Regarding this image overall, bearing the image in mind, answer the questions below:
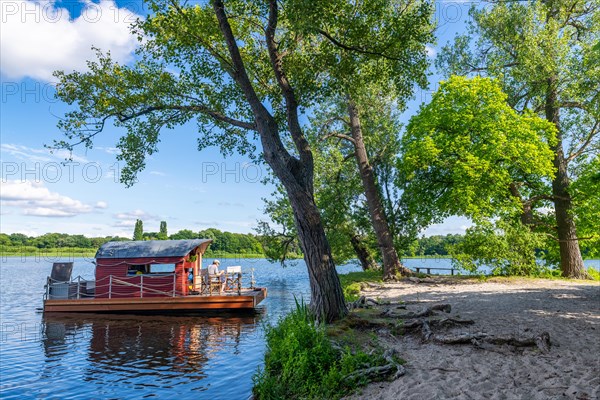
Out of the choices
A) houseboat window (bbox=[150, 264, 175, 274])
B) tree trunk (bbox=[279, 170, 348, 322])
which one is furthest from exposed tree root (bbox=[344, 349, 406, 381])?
houseboat window (bbox=[150, 264, 175, 274])

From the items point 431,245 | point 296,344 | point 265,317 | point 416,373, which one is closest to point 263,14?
point 296,344

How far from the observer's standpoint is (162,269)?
23859mm

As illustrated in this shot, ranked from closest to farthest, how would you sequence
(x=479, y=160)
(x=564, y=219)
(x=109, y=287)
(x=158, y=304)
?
1. (x=479, y=160)
2. (x=158, y=304)
3. (x=109, y=287)
4. (x=564, y=219)

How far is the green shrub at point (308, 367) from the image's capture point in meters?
6.99

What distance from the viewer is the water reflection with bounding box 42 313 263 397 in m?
11.4

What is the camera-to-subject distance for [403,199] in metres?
27.6

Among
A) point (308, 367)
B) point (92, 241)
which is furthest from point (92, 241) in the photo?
point (308, 367)

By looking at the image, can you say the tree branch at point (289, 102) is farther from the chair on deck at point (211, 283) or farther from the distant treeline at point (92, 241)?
the distant treeline at point (92, 241)

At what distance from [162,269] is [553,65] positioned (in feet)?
80.1

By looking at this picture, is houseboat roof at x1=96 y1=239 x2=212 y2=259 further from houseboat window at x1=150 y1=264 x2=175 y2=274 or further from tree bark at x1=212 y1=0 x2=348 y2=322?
tree bark at x1=212 y1=0 x2=348 y2=322

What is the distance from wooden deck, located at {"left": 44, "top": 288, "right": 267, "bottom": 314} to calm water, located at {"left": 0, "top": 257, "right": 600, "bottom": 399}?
717 mm

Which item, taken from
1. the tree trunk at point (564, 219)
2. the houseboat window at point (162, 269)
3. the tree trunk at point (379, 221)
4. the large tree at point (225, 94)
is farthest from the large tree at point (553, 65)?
the houseboat window at point (162, 269)

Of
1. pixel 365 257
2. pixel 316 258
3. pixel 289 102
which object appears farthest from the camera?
pixel 365 257

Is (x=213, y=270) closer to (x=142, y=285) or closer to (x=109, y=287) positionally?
(x=142, y=285)
